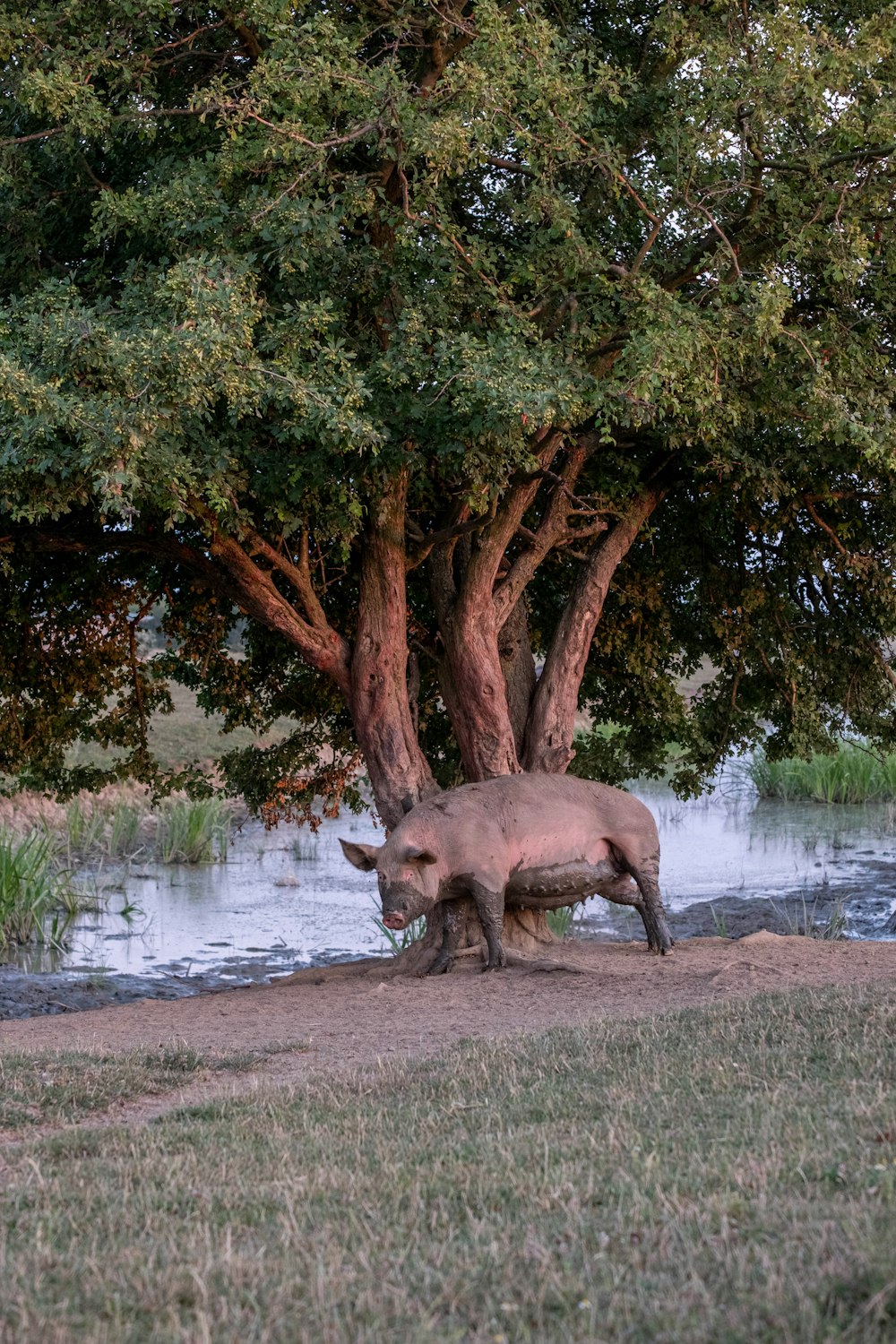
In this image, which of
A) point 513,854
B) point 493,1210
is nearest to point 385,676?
point 513,854

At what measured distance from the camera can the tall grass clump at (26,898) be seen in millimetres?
17688

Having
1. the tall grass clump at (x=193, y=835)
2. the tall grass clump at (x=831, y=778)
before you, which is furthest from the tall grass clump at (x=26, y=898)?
the tall grass clump at (x=831, y=778)

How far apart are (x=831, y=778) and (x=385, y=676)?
17.9 meters

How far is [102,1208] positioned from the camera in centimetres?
531

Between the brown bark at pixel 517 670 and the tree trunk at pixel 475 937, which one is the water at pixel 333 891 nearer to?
the tree trunk at pixel 475 937

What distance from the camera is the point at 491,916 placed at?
1213cm

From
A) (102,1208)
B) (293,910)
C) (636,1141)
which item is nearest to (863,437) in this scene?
(636,1141)

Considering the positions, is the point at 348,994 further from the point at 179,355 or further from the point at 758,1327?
the point at 758,1327

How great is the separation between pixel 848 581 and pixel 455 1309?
43.6 feet

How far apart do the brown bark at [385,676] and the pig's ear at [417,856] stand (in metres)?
1.67

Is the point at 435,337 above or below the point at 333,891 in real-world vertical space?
above

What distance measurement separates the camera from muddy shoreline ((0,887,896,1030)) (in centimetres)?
1554

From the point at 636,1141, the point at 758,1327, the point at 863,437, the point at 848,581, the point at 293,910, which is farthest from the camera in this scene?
the point at 293,910

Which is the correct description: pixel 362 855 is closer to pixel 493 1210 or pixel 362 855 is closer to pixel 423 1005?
pixel 423 1005
